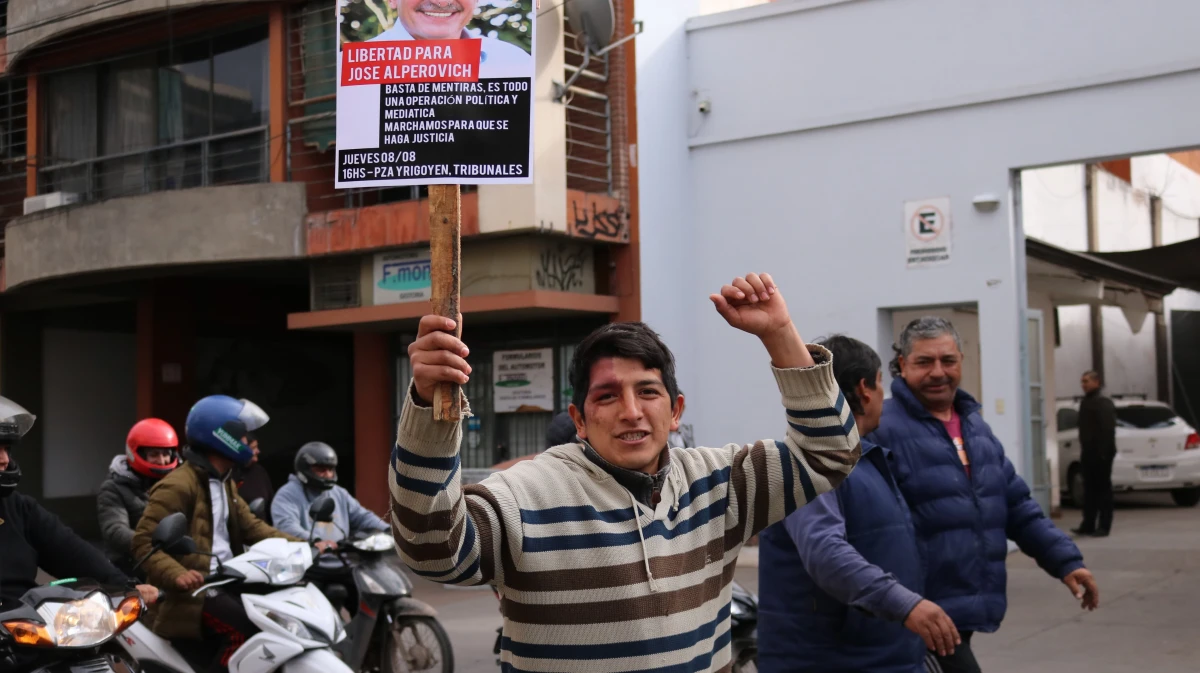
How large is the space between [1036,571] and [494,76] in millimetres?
11320

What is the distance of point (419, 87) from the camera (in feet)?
8.86

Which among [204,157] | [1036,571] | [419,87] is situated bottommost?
[1036,571]

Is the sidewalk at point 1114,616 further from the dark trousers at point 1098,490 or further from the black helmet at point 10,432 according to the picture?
the black helmet at point 10,432

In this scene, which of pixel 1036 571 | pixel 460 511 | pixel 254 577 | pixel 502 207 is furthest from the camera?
pixel 502 207

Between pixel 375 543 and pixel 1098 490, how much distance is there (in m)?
10.3

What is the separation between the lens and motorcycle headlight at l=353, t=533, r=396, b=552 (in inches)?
287

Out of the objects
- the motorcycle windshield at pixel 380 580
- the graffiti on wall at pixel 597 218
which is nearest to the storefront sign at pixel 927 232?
the graffiti on wall at pixel 597 218

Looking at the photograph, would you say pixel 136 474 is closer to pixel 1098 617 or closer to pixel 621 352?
pixel 621 352

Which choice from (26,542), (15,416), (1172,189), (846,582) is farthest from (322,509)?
(1172,189)

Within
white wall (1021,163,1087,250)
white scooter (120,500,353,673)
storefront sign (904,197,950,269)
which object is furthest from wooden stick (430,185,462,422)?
white wall (1021,163,1087,250)

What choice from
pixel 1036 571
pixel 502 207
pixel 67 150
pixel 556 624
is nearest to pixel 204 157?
pixel 67 150

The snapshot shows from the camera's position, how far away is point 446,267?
2.41 metres

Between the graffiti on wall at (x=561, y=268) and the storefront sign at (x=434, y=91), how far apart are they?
11574 millimetres

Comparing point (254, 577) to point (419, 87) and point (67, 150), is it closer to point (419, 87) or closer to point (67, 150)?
point (419, 87)
